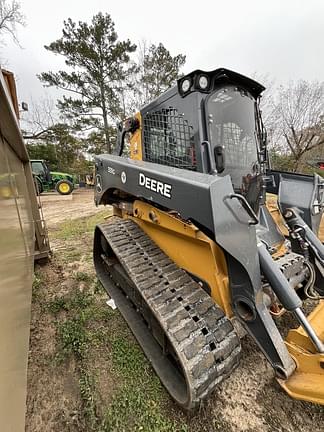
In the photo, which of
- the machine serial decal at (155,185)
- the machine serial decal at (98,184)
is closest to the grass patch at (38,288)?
the machine serial decal at (98,184)

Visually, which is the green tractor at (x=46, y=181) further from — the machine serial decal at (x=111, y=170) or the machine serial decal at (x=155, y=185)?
the machine serial decal at (x=155, y=185)

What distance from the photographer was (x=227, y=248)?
1.31 m

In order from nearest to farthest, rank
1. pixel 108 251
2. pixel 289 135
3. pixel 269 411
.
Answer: pixel 269 411, pixel 108 251, pixel 289 135

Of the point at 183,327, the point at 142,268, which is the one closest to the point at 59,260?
the point at 142,268

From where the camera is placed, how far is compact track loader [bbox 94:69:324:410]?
4.53ft

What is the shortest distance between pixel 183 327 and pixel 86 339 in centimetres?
123

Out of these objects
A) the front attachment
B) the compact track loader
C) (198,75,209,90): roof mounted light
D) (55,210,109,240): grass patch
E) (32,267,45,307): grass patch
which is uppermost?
(198,75,209,90): roof mounted light

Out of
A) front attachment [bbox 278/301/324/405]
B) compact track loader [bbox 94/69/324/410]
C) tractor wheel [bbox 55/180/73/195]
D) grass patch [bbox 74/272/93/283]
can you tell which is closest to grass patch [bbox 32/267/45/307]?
grass patch [bbox 74/272/93/283]

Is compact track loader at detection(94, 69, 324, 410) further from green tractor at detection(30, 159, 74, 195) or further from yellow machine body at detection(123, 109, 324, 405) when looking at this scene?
green tractor at detection(30, 159, 74, 195)

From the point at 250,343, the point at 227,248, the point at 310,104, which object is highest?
the point at 310,104

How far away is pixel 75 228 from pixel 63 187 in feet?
27.5

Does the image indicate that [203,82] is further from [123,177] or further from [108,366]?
[108,366]

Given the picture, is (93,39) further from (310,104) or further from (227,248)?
(227,248)

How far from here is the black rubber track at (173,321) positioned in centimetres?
137
